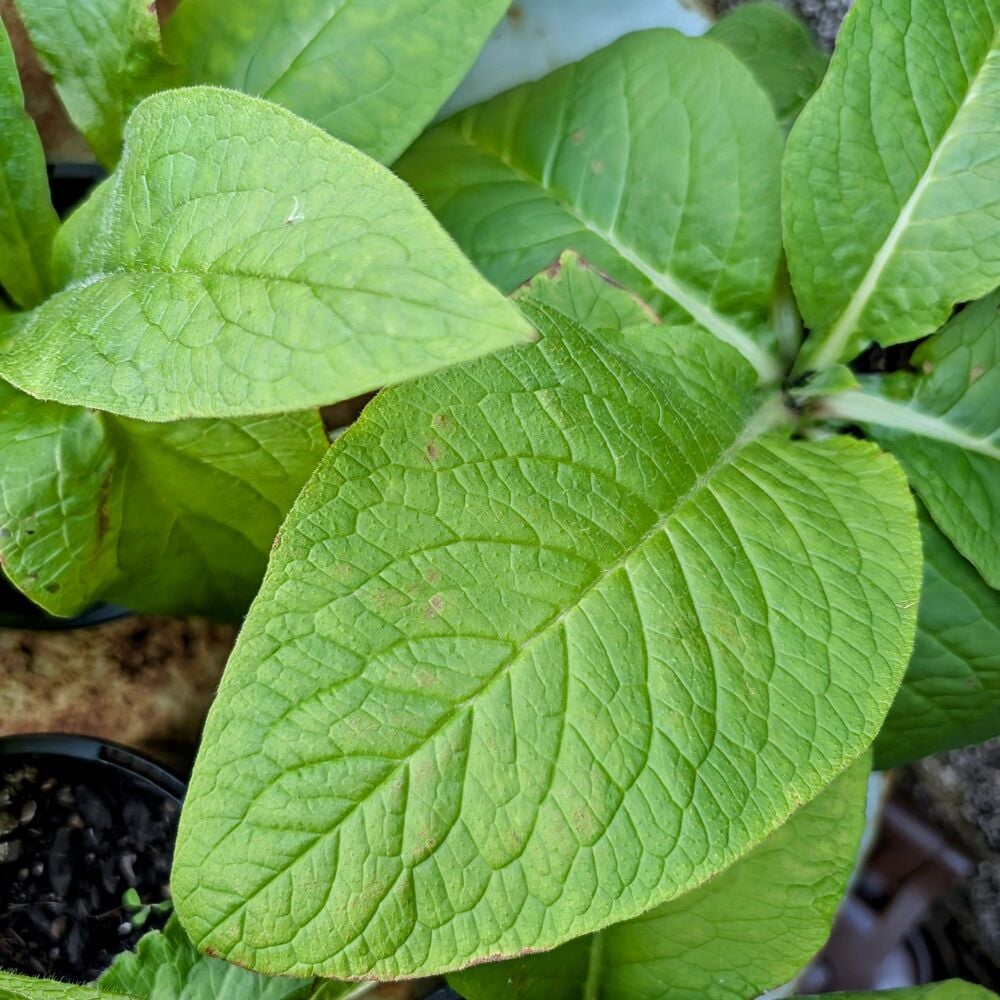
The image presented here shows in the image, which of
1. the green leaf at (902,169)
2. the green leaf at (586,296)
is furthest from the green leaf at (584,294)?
the green leaf at (902,169)

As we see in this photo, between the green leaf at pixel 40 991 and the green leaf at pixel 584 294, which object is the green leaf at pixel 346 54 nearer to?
the green leaf at pixel 584 294

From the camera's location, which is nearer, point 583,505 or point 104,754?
point 583,505

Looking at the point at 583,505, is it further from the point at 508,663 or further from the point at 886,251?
the point at 886,251

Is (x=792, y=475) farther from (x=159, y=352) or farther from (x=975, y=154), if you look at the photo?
(x=159, y=352)

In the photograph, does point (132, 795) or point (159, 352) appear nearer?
point (159, 352)

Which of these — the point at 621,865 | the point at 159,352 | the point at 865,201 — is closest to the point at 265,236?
the point at 159,352

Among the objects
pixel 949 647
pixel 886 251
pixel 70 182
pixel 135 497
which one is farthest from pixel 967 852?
pixel 70 182

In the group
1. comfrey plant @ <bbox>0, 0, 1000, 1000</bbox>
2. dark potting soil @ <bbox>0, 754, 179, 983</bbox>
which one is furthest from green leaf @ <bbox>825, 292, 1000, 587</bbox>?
dark potting soil @ <bbox>0, 754, 179, 983</bbox>
